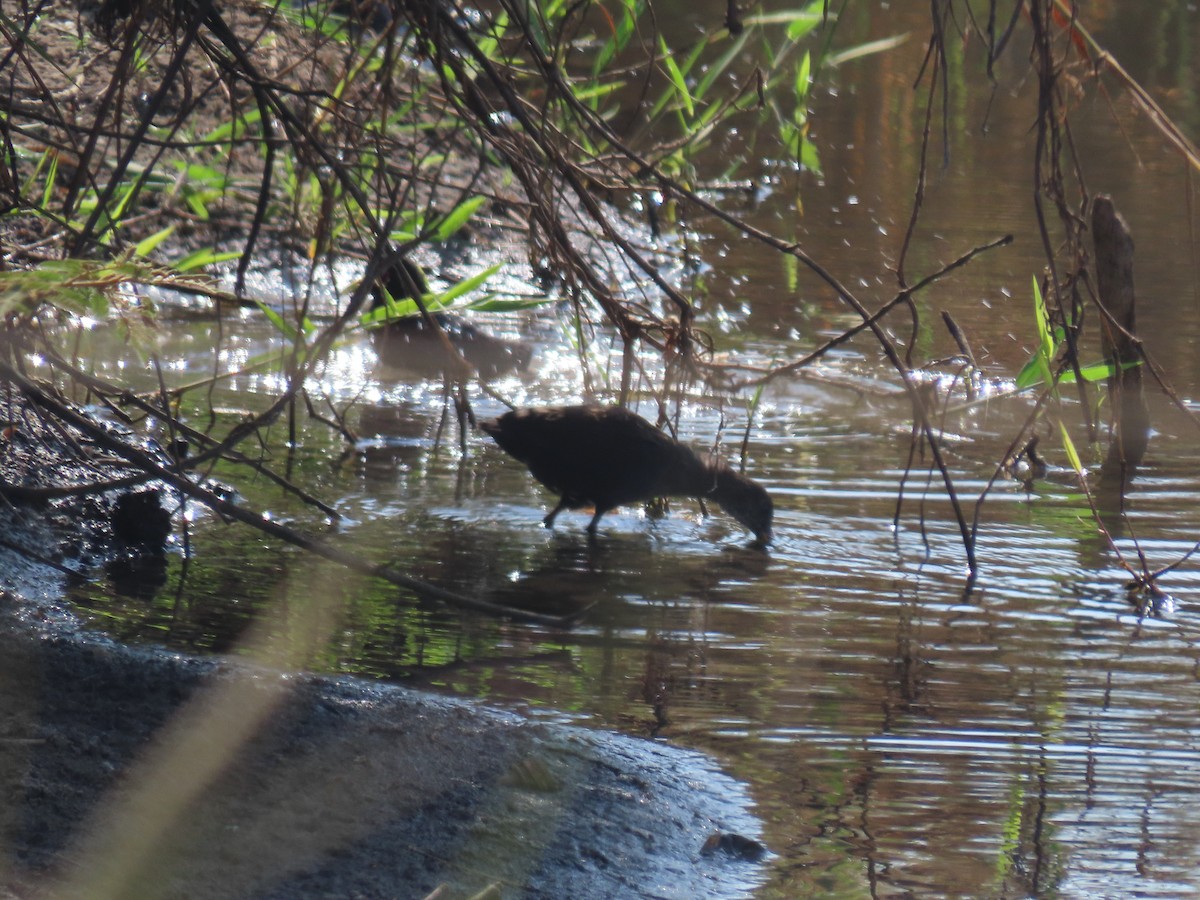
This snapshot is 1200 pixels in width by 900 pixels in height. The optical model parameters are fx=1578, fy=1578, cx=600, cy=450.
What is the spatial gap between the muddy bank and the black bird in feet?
6.66

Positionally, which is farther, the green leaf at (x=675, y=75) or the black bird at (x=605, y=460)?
the black bird at (x=605, y=460)

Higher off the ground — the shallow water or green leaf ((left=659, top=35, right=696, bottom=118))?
green leaf ((left=659, top=35, right=696, bottom=118))

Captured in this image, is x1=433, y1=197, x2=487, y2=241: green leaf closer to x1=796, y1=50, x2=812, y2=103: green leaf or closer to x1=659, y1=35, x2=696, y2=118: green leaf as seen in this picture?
x1=659, y1=35, x2=696, y2=118: green leaf

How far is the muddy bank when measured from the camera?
8.52 ft

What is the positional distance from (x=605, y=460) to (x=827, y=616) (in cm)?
130

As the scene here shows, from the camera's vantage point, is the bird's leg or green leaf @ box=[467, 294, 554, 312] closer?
green leaf @ box=[467, 294, 554, 312]

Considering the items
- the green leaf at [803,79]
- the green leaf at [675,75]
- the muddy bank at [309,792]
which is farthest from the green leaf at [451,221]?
the muddy bank at [309,792]

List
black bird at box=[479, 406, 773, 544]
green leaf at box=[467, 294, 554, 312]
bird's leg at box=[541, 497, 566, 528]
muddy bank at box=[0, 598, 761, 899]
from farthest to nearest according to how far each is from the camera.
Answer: bird's leg at box=[541, 497, 566, 528] → black bird at box=[479, 406, 773, 544] → green leaf at box=[467, 294, 554, 312] → muddy bank at box=[0, 598, 761, 899]

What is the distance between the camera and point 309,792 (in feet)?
9.47

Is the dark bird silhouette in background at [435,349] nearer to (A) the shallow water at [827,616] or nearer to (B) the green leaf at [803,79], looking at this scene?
(A) the shallow water at [827,616]

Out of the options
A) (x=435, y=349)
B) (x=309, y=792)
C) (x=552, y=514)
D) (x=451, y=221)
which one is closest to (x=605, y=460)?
(x=552, y=514)

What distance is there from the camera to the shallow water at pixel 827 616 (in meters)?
3.25

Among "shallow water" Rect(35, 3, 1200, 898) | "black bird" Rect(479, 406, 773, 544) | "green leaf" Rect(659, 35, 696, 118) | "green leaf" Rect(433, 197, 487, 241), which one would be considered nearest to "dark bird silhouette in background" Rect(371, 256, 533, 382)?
"shallow water" Rect(35, 3, 1200, 898)

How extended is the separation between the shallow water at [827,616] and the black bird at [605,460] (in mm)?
141
